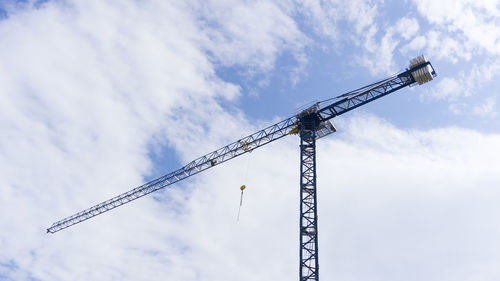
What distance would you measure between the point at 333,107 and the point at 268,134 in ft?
37.0

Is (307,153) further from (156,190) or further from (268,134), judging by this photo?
(156,190)

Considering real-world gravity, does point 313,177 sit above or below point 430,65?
below

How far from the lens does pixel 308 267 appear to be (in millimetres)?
41969

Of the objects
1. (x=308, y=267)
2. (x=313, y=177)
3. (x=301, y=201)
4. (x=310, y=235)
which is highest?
(x=313, y=177)

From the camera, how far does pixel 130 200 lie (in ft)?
256

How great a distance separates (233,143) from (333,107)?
18263 millimetres

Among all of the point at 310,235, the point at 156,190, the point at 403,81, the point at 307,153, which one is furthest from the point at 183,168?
the point at 403,81

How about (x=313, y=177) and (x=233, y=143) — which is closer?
(x=313, y=177)

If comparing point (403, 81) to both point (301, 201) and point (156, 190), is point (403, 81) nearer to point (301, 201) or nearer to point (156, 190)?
point (301, 201)

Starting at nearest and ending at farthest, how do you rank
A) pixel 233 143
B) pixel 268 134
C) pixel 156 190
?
pixel 268 134 < pixel 233 143 < pixel 156 190

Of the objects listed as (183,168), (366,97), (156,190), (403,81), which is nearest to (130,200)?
(156,190)

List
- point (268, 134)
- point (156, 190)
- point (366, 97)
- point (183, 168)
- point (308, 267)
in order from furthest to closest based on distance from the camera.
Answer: point (156, 190), point (183, 168), point (268, 134), point (366, 97), point (308, 267)

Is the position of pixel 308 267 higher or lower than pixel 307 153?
lower

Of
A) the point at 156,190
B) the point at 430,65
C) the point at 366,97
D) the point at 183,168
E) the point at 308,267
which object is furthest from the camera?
the point at 156,190
